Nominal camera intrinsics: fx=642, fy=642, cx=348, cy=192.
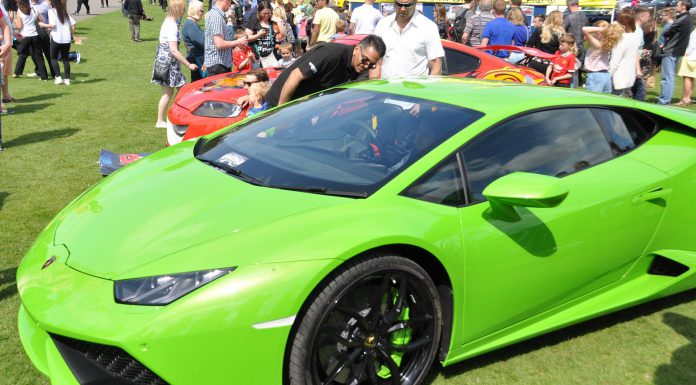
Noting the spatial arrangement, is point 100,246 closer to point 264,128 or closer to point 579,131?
point 264,128

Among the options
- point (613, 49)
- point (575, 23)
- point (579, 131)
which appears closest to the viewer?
Answer: point (579, 131)

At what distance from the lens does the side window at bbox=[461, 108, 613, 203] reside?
9.33ft

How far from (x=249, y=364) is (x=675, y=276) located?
2.38 metres

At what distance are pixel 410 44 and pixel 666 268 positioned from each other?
10.6 ft

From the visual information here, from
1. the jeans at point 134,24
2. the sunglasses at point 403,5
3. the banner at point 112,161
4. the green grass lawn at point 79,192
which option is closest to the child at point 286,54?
the green grass lawn at point 79,192

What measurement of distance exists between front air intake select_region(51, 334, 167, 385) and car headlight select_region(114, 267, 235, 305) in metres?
0.18

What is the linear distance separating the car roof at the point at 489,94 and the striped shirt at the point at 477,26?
26.8 feet

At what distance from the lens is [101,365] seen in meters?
2.26

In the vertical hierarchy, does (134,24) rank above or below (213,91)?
below

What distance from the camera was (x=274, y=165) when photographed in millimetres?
2988

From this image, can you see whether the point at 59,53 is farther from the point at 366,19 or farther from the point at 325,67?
the point at 325,67

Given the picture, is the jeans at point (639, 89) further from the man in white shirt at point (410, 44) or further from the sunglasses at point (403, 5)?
the sunglasses at point (403, 5)

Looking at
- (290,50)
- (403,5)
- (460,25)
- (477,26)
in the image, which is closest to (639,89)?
(477,26)

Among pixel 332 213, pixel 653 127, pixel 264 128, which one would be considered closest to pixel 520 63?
pixel 653 127
